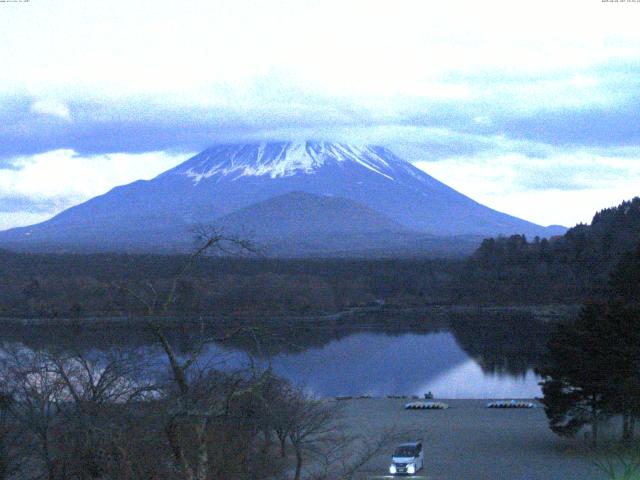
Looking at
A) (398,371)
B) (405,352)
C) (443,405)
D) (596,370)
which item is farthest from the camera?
(405,352)

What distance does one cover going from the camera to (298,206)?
115 meters

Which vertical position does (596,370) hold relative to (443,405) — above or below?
above

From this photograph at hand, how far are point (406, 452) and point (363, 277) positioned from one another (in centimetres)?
3672

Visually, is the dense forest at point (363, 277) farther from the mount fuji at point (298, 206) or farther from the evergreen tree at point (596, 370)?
the mount fuji at point (298, 206)

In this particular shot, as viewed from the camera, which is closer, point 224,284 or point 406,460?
point 406,460

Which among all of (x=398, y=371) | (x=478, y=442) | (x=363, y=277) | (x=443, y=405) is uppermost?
(x=363, y=277)

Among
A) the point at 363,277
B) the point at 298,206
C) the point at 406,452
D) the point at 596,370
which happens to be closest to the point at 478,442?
the point at 596,370

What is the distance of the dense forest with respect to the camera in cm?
2838

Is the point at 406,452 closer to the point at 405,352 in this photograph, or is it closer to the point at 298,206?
the point at 405,352

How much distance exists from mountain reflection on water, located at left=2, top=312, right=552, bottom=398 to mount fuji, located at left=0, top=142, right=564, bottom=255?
54656 millimetres

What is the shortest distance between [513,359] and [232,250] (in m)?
23.4

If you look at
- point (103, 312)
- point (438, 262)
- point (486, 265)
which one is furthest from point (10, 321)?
point (438, 262)

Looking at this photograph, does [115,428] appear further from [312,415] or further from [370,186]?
[370,186]

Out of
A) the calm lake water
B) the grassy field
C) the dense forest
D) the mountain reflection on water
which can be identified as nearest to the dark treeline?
the dense forest
